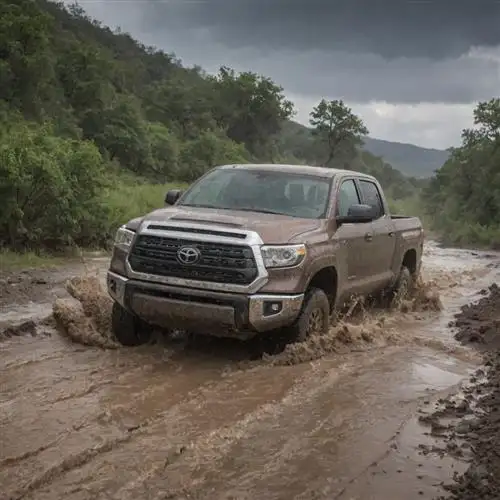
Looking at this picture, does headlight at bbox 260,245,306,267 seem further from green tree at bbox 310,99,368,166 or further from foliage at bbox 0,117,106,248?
green tree at bbox 310,99,368,166

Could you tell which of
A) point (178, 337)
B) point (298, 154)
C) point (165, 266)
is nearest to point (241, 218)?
A: point (165, 266)

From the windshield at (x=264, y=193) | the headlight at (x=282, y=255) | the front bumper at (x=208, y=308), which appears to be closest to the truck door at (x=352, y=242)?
the windshield at (x=264, y=193)

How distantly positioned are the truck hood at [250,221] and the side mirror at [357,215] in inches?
13.6

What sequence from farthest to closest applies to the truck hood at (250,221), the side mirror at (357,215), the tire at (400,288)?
the tire at (400,288), the side mirror at (357,215), the truck hood at (250,221)

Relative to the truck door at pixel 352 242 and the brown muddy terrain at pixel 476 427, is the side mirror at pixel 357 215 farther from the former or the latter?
the brown muddy terrain at pixel 476 427

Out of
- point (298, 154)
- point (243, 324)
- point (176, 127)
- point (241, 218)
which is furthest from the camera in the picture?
point (298, 154)

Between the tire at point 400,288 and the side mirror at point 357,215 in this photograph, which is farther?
the tire at point 400,288

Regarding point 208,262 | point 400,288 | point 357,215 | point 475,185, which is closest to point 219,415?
point 208,262

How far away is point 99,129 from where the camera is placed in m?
36.8

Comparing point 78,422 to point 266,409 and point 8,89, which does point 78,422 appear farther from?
point 8,89

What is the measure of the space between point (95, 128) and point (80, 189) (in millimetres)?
24176

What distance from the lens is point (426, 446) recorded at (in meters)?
4.75

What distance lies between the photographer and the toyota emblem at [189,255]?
Result: 6.18 m

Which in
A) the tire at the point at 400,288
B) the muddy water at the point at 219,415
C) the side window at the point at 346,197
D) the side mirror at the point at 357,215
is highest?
the side window at the point at 346,197
